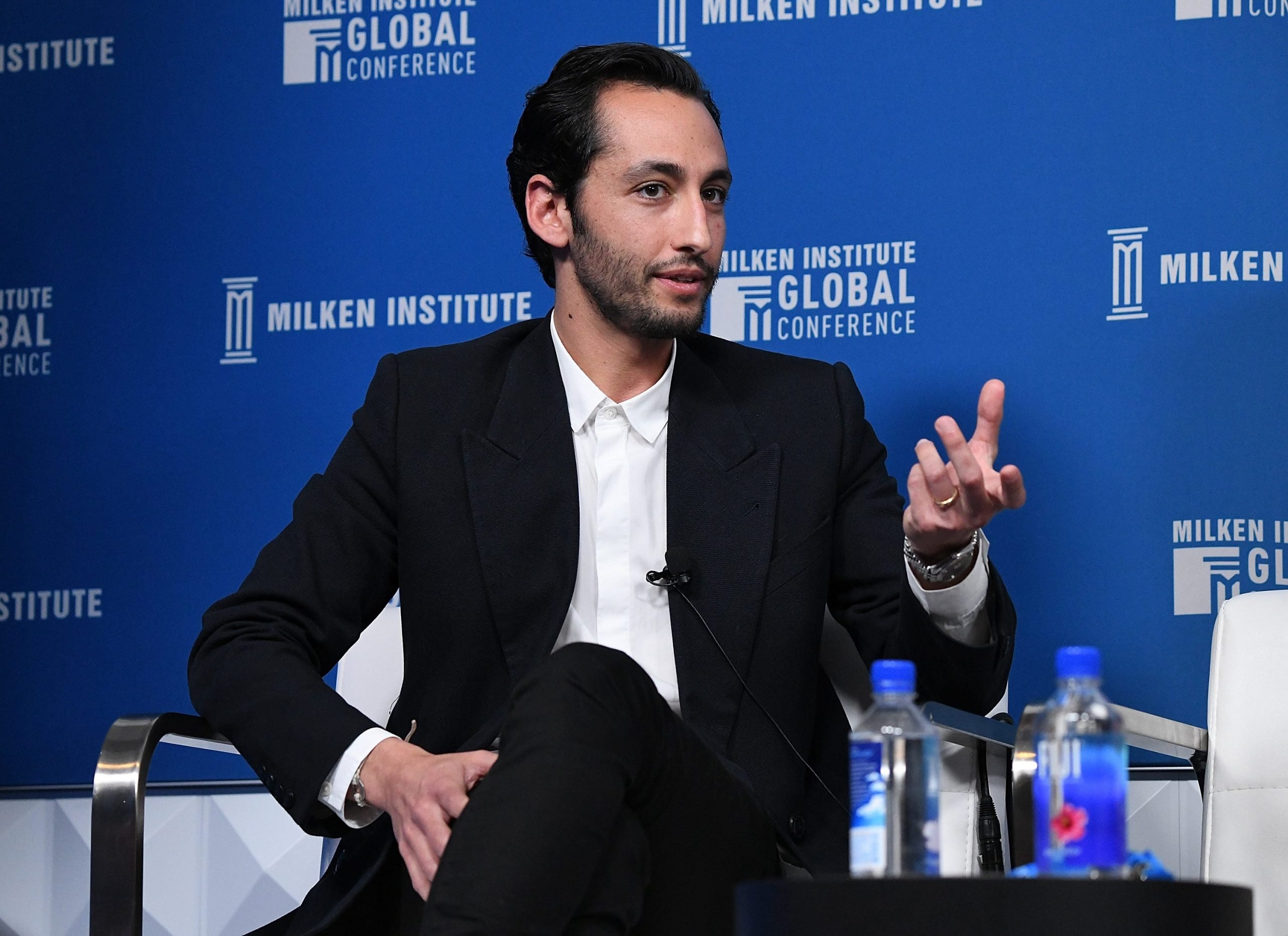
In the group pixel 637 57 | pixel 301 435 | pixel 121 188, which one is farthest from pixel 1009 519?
pixel 121 188

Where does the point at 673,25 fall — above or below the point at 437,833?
above

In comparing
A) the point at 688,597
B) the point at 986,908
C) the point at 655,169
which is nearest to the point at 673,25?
the point at 655,169

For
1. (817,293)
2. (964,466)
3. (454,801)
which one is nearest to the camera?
(454,801)

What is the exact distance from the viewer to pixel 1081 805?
1.19 meters

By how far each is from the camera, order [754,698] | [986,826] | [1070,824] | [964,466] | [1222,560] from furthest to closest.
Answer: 1. [1222,560]
2. [754,698]
3. [986,826]
4. [964,466]
5. [1070,824]

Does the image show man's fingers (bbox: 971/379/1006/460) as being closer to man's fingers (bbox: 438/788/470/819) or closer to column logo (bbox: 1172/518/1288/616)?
man's fingers (bbox: 438/788/470/819)

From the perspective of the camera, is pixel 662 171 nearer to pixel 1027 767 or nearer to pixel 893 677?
pixel 1027 767

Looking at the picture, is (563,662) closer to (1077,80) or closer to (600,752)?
(600,752)

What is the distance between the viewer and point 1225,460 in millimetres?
2459

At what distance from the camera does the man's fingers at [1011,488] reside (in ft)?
5.33

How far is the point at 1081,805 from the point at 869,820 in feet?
0.53

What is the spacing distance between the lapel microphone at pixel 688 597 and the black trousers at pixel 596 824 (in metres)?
0.33

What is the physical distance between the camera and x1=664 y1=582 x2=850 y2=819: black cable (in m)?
1.97

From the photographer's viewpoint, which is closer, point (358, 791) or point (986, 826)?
point (358, 791)
